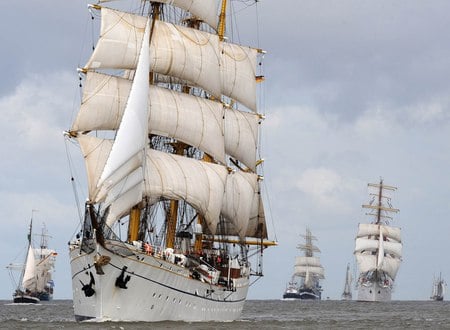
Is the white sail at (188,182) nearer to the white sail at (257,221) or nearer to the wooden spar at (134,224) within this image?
the wooden spar at (134,224)

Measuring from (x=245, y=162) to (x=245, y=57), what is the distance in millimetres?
9777

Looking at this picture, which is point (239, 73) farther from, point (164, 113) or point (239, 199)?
point (164, 113)

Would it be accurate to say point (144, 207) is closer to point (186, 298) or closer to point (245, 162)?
point (186, 298)

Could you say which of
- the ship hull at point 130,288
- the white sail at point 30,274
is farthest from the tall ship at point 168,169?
the white sail at point 30,274

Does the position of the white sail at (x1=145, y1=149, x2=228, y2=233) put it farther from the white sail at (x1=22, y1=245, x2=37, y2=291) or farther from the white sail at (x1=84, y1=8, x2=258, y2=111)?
the white sail at (x1=22, y1=245, x2=37, y2=291)

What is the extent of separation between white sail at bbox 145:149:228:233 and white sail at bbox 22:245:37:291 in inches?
4215

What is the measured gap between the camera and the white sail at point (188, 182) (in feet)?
218

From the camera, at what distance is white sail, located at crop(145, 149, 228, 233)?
6631cm

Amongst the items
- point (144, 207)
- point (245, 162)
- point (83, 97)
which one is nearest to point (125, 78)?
point (83, 97)

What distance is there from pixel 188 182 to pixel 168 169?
6.79 ft

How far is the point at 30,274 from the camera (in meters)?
173

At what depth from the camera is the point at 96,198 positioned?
174 feet

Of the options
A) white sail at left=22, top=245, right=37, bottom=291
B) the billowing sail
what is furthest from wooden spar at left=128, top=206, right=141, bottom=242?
white sail at left=22, top=245, right=37, bottom=291

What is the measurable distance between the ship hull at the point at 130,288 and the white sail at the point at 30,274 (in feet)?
381
